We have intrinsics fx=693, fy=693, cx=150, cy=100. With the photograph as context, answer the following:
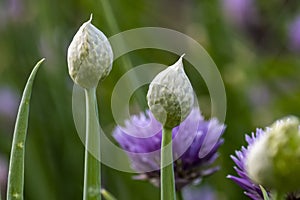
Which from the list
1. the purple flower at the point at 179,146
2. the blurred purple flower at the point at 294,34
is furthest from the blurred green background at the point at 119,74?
the purple flower at the point at 179,146

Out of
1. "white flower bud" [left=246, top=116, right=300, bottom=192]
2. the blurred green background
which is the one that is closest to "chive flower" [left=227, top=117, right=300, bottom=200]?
"white flower bud" [left=246, top=116, right=300, bottom=192]

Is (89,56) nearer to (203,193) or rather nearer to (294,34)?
(203,193)

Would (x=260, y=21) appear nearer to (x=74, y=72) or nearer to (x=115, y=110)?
(x=115, y=110)

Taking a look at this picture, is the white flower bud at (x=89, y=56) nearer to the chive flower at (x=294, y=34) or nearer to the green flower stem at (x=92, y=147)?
the green flower stem at (x=92, y=147)

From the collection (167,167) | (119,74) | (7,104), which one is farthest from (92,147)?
(7,104)

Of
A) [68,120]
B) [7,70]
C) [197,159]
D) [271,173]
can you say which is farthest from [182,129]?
[7,70]

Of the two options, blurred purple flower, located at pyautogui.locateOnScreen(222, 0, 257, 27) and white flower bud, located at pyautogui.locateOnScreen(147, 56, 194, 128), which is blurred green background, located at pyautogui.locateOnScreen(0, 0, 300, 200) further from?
white flower bud, located at pyautogui.locateOnScreen(147, 56, 194, 128)

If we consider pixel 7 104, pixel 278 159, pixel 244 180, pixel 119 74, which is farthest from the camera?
pixel 7 104
